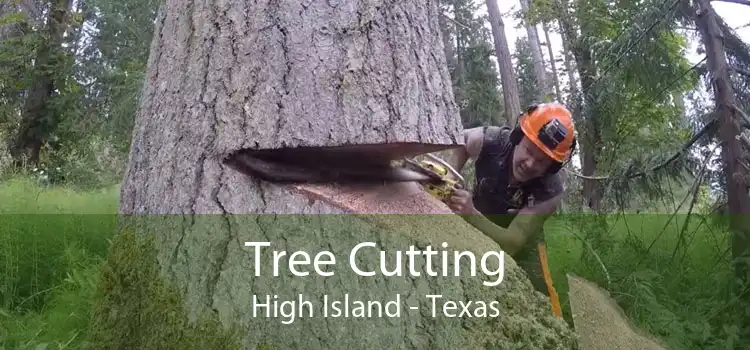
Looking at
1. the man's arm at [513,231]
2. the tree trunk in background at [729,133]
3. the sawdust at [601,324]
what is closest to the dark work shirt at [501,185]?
the man's arm at [513,231]

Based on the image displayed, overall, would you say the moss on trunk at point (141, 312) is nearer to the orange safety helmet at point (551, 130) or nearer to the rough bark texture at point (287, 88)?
the rough bark texture at point (287, 88)

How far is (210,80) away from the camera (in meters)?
1.71

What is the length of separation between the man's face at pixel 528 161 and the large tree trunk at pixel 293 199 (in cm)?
118

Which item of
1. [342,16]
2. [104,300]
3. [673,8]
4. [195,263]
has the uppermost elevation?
[673,8]

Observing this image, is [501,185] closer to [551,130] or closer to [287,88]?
[551,130]

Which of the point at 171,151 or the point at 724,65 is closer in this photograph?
the point at 171,151

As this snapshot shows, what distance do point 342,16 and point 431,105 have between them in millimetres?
354

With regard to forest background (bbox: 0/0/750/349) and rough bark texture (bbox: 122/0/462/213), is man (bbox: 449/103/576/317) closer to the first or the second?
forest background (bbox: 0/0/750/349)

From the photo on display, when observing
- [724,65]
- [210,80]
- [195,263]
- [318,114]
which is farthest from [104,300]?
[724,65]

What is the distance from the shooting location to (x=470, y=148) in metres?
3.33

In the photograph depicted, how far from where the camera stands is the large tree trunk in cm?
149

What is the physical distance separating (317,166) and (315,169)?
0.04ft

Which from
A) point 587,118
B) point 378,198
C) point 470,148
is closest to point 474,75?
point 587,118

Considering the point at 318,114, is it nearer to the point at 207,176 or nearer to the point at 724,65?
the point at 207,176
